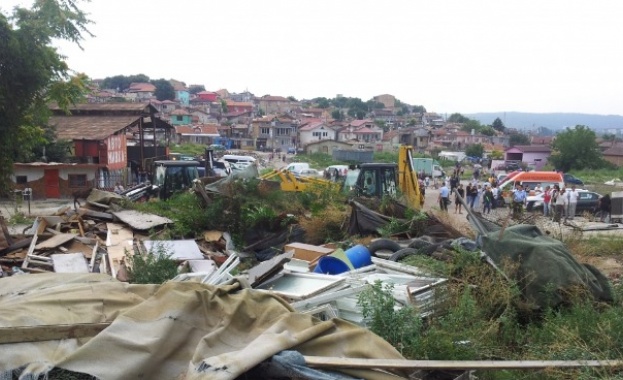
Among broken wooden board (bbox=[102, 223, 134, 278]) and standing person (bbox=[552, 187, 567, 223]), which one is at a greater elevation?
broken wooden board (bbox=[102, 223, 134, 278])

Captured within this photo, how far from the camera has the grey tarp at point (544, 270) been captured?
6.39 metres

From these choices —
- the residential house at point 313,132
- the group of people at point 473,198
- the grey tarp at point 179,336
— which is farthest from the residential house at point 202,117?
the grey tarp at point 179,336

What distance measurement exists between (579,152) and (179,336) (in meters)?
55.2

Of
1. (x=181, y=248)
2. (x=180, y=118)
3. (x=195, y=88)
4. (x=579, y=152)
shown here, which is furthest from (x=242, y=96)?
(x=181, y=248)

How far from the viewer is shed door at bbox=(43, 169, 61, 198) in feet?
78.9

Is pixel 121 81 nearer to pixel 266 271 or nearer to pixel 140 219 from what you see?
pixel 140 219

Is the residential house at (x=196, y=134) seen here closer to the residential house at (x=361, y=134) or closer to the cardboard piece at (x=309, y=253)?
the residential house at (x=361, y=134)

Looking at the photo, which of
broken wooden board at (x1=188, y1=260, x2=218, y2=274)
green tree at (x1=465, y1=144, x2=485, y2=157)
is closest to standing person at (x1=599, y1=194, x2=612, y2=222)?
broken wooden board at (x1=188, y1=260, x2=218, y2=274)

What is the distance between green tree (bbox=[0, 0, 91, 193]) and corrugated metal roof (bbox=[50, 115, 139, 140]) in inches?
568

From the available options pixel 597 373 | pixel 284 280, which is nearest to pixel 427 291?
pixel 284 280

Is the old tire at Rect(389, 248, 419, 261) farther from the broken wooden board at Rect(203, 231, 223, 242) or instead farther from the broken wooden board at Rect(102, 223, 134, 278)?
the broken wooden board at Rect(203, 231, 223, 242)

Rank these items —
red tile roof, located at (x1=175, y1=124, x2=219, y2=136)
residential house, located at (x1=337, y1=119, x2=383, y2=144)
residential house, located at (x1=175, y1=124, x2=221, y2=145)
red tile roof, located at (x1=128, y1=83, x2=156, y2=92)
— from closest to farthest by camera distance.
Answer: residential house, located at (x1=175, y1=124, x2=221, y2=145) → red tile roof, located at (x1=175, y1=124, x2=219, y2=136) → residential house, located at (x1=337, y1=119, x2=383, y2=144) → red tile roof, located at (x1=128, y1=83, x2=156, y2=92)

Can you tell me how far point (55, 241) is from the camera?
10141mm

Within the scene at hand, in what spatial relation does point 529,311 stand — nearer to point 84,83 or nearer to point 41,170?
point 84,83
